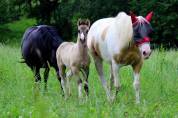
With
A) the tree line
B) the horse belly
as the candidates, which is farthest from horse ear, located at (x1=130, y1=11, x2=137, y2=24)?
the tree line

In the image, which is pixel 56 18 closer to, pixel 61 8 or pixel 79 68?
pixel 61 8

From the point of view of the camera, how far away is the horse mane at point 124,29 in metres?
8.55

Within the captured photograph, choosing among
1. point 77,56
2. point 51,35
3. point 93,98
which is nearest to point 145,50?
point 93,98

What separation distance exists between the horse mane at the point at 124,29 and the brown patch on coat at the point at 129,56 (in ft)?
0.37

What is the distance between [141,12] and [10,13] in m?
12.9

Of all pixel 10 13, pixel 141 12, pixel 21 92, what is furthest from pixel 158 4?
pixel 21 92

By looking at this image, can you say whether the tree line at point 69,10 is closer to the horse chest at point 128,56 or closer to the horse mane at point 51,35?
the horse mane at point 51,35

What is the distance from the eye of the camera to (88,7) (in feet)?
160

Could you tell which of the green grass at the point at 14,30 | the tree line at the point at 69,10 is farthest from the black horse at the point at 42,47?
the tree line at the point at 69,10

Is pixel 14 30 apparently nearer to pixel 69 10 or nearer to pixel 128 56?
pixel 69 10

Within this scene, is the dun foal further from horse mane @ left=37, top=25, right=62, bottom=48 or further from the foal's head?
horse mane @ left=37, top=25, right=62, bottom=48

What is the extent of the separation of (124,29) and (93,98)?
1.60 m

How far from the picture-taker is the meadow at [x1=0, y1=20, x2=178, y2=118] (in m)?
5.89

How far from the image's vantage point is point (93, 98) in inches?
299
